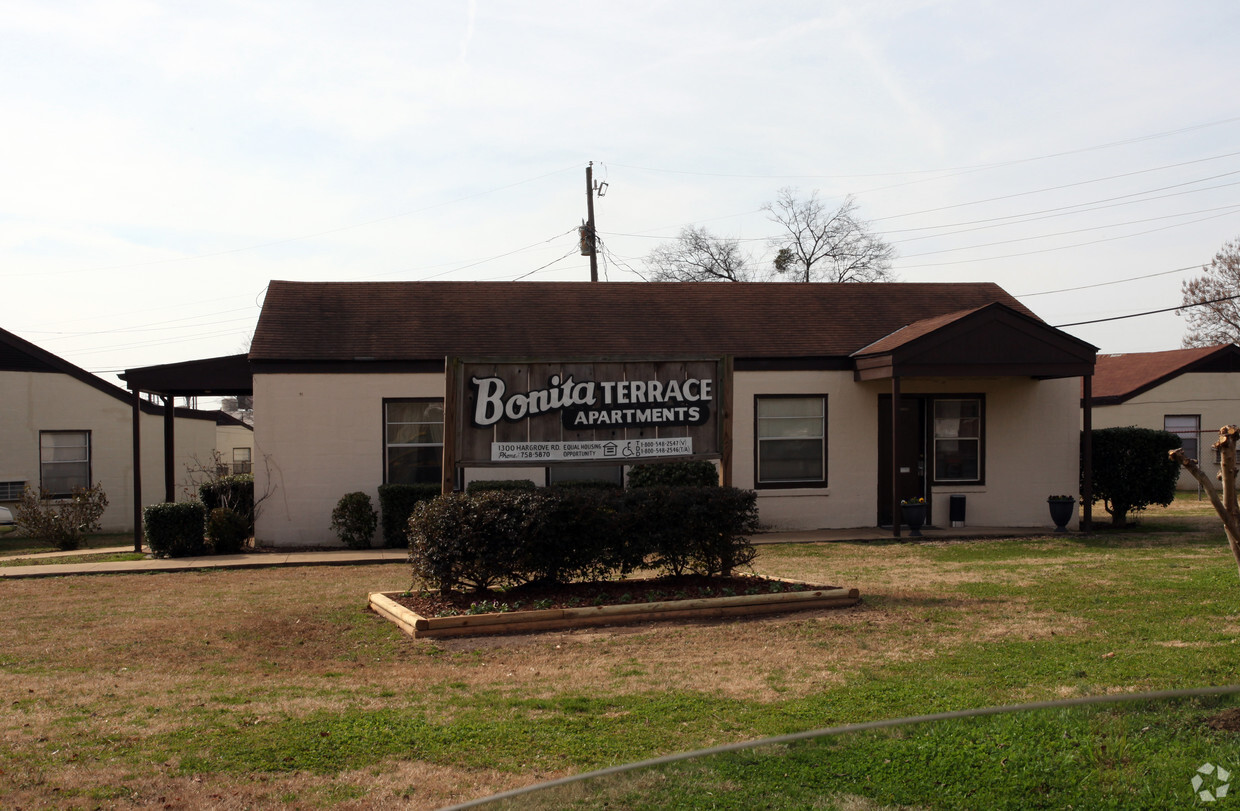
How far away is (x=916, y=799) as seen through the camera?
3.81 metres

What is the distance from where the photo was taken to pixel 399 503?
1594cm

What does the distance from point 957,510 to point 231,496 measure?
12.6 metres

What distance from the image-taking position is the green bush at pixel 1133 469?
1731cm

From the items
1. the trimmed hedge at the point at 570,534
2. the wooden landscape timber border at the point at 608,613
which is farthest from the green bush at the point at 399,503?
the wooden landscape timber border at the point at 608,613

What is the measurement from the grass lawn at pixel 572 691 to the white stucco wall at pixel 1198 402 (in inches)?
784

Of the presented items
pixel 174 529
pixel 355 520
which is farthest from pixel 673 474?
pixel 174 529

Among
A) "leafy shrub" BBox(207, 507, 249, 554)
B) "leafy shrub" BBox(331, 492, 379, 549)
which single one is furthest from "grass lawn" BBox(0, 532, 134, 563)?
"leafy shrub" BBox(331, 492, 379, 549)

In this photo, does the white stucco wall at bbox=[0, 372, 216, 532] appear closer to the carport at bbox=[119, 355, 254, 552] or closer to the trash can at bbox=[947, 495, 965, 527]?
the carport at bbox=[119, 355, 254, 552]

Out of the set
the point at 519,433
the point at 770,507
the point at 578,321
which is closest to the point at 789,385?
the point at 770,507

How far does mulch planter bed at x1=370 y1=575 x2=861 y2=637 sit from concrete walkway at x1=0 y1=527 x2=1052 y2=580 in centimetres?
486

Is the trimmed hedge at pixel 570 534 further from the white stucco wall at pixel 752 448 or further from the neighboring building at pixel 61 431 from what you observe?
the neighboring building at pixel 61 431

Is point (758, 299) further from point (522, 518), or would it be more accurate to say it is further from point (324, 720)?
point (324, 720)

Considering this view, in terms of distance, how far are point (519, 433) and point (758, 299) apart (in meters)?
10.0

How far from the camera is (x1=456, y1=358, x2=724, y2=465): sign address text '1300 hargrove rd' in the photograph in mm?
10586
